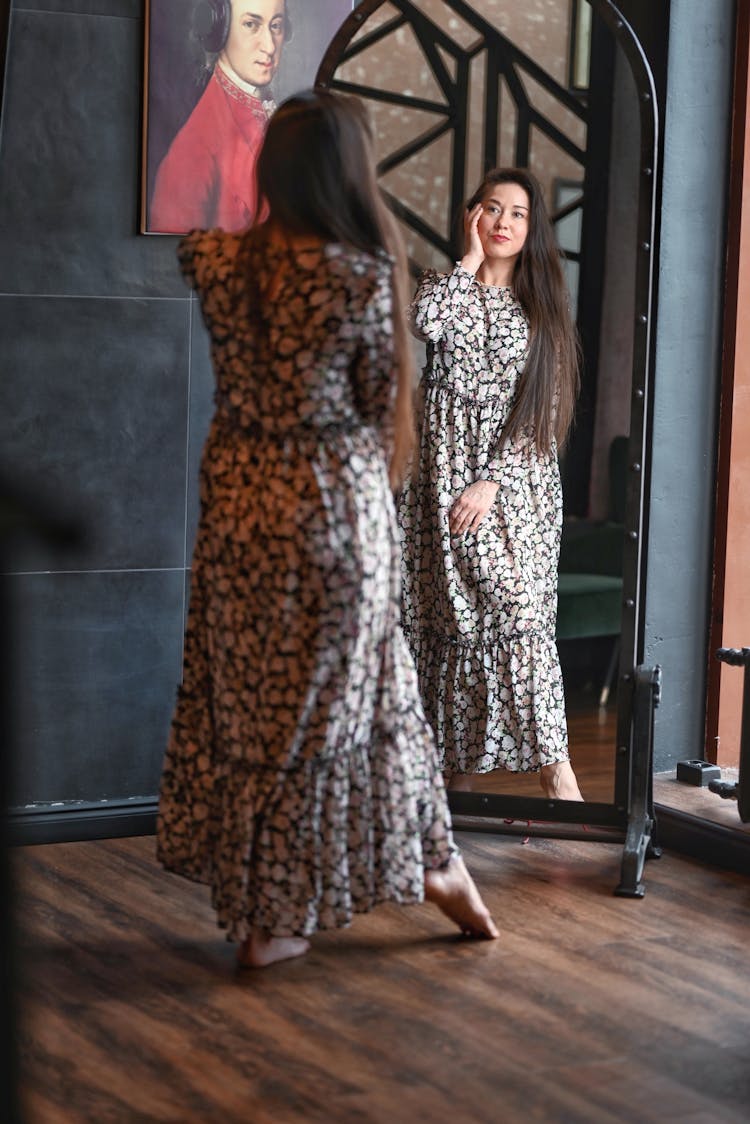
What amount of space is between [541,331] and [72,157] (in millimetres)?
1202

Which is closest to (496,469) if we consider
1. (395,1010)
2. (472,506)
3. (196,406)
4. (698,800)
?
(472,506)

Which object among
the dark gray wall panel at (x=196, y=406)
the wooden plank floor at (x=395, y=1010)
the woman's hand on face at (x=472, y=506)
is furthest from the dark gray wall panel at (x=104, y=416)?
the wooden plank floor at (x=395, y=1010)

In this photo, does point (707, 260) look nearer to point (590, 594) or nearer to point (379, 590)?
point (590, 594)

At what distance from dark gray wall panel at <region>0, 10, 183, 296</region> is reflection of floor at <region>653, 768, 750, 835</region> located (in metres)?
1.91

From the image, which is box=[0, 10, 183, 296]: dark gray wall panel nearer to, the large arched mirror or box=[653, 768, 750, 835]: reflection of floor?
the large arched mirror

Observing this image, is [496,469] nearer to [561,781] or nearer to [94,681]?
[561,781]

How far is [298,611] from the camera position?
9.43 feet

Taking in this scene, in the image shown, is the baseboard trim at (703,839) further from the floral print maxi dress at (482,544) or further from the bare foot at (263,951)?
the bare foot at (263,951)

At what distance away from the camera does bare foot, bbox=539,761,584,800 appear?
390 centimetres

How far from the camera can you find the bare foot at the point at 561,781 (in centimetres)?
390

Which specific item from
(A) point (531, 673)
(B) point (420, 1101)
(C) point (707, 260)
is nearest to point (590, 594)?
(A) point (531, 673)

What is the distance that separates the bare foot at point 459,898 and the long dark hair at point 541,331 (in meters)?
1.16

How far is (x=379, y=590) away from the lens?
9.66 feet

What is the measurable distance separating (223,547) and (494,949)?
1031 millimetres
